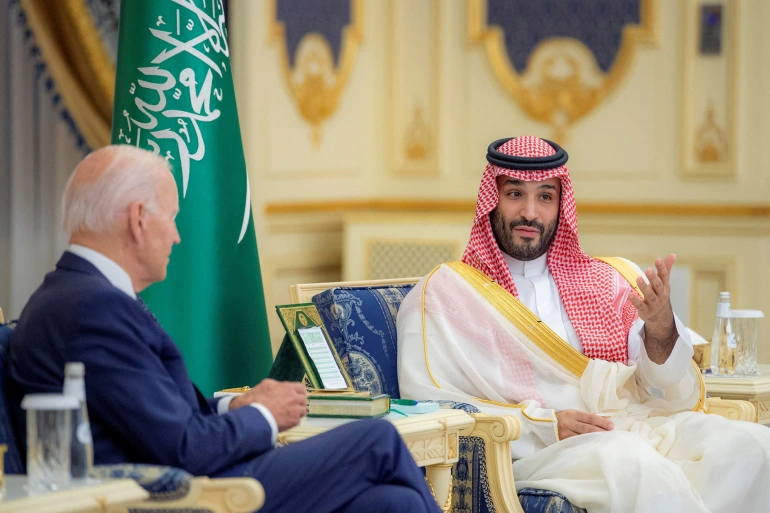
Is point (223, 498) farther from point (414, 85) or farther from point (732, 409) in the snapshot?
point (414, 85)

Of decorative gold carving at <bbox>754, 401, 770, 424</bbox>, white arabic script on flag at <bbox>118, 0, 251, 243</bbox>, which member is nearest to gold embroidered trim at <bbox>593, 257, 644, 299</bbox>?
decorative gold carving at <bbox>754, 401, 770, 424</bbox>

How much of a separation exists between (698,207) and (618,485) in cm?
409

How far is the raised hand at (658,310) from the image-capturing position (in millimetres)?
3197

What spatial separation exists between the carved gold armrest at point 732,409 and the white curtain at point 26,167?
126 inches

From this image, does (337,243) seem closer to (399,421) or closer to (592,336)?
(592,336)

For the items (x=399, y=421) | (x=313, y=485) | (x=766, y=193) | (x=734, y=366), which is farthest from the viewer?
(x=766, y=193)

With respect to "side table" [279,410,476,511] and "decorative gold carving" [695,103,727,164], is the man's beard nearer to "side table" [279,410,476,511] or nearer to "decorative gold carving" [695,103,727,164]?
"side table" [279,410,476,511]

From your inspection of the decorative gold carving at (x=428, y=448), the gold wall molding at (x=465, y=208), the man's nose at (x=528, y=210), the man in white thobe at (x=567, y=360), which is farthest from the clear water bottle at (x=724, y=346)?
the gold wall molding at (x=465, y=208)

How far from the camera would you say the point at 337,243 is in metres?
7.26

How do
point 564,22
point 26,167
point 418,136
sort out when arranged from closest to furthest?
point 26,167
point 564,22
point 418,136

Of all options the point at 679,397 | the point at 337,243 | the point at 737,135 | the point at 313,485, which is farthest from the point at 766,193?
the point at 313,485

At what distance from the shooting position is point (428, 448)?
283cm

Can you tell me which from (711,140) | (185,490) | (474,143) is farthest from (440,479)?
(474,143)

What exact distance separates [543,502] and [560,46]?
454 cm
